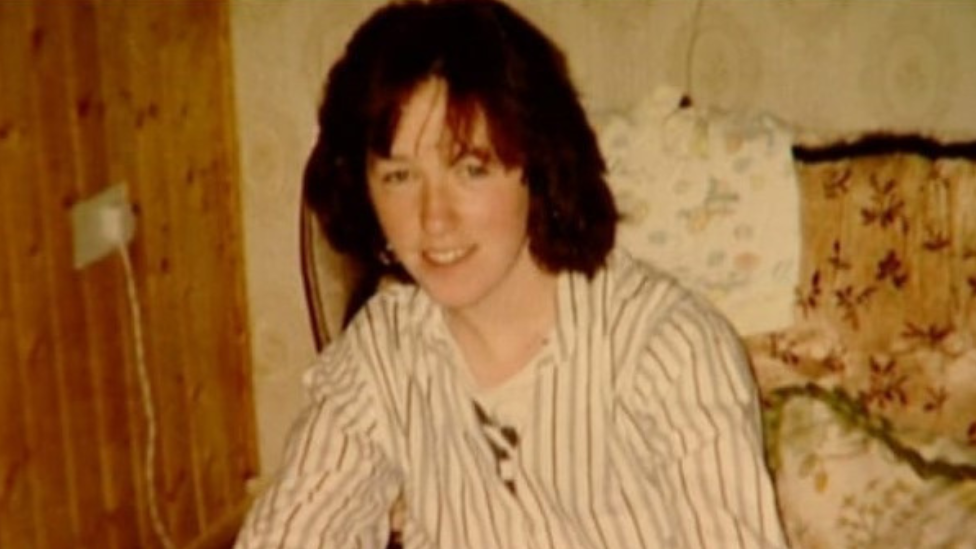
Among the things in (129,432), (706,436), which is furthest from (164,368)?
(706,436)

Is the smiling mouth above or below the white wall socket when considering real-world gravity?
above

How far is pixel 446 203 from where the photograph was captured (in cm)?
132

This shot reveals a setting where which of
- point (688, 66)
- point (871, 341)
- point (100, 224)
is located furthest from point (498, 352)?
point (100, 224)

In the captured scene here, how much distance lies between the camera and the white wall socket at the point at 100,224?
212 cm

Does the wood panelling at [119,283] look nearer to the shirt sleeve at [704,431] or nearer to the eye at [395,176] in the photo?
the eye at [395,176]

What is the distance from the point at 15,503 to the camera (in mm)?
2002

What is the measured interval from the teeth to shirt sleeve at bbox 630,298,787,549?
0.67 ft

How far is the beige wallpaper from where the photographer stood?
77.8 inches

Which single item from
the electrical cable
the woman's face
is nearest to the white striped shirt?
the woman's face

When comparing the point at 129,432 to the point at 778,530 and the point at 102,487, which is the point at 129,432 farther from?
the point at 778,530

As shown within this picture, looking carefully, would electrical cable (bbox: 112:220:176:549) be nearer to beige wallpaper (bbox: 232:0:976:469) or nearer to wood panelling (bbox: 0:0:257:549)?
wood panelling (bbox: 0:0:257:549)

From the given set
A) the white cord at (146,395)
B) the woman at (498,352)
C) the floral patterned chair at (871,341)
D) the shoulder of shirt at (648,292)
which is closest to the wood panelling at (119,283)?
the white cord at (146,395)

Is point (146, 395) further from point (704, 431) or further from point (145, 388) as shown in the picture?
point (704, 431)

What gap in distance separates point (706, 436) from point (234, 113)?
144 centimetres
